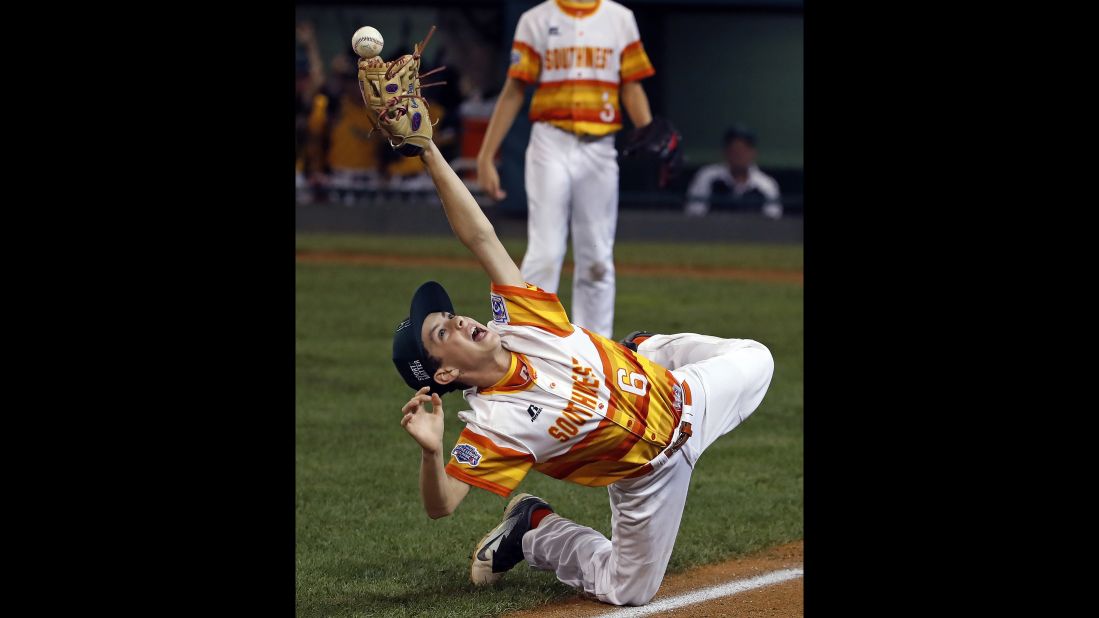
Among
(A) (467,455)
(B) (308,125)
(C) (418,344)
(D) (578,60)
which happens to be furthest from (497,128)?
(B) (308,125)

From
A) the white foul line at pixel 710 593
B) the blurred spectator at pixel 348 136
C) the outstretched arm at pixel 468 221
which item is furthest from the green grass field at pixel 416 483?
the blurred spectator at pixel 348 136

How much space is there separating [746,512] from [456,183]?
225cm

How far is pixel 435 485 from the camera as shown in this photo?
13.4ft

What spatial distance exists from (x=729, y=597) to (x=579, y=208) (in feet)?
13.5

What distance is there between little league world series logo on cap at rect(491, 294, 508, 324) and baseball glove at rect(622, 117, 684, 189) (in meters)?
4.04

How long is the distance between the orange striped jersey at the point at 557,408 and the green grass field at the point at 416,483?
0.64 meters

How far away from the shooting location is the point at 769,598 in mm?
4832

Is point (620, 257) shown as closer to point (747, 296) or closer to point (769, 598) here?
point (747, 296)

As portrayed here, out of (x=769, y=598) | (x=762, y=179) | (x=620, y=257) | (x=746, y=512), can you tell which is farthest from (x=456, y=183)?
(x=762, y=179)

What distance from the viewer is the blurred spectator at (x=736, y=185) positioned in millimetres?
18547

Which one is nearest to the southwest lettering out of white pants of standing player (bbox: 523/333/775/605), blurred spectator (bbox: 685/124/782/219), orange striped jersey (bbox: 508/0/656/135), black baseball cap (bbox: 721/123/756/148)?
orange striped jersey (bbox: 508/0/656/135)

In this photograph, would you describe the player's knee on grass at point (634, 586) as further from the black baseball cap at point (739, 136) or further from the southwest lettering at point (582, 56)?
the black baseball cap at point (739, 136)
